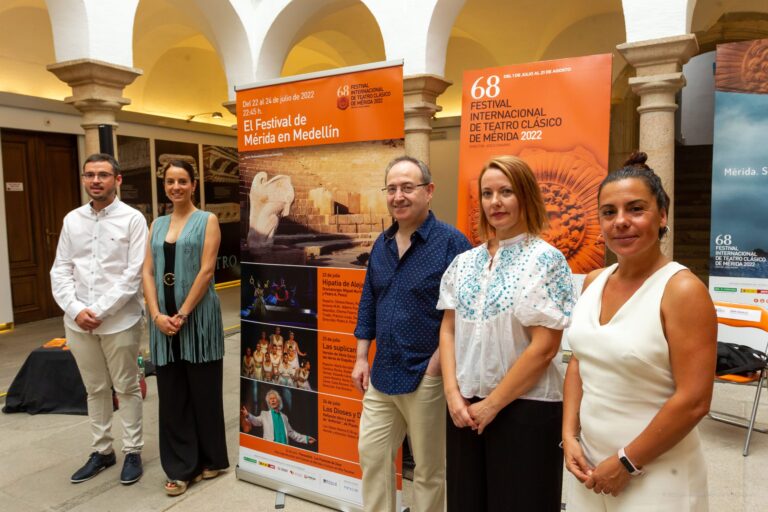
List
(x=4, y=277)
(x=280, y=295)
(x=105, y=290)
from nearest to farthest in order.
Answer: (x=280, y=295)
(x=105, y=290)
(x=4, y=277)

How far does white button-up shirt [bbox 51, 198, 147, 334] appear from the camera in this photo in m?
3.11

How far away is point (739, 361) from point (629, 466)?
3.00 m

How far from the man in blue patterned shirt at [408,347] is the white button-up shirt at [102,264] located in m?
1.66

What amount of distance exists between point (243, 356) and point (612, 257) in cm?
677

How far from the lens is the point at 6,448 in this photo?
3805 millimetres

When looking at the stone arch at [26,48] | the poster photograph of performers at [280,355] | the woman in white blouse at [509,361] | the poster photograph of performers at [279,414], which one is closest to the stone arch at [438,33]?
the poster photograph of performers at [280,355]

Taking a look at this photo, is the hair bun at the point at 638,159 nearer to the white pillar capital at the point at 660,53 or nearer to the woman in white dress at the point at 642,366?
the woman in white dress at the point at 642,366

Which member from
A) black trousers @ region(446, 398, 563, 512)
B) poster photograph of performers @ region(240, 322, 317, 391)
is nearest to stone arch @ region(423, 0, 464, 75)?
poster photograph of performers @ region(240, 322, 317, 391)

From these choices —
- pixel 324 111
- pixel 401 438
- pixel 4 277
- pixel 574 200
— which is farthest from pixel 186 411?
pixel 4 277

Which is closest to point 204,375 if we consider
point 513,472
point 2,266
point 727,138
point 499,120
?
point 513,472

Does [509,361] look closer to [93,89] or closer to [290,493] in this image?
[290,493]

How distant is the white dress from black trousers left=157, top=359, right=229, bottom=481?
2.20m

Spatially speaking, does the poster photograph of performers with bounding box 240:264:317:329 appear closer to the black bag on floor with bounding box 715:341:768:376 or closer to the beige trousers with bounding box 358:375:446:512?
the beige trousers with bounding box 358:375:446:512

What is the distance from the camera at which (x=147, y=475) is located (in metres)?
3.30
